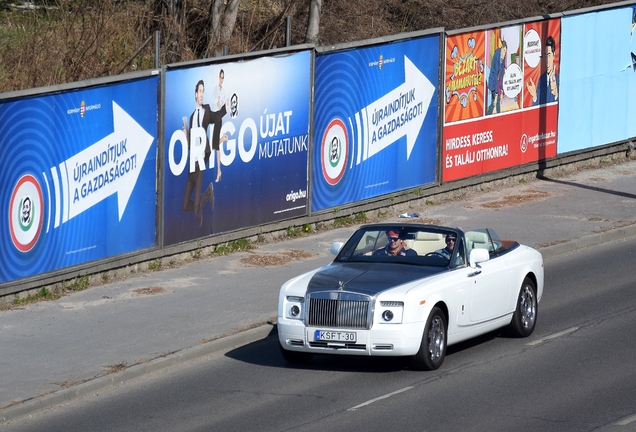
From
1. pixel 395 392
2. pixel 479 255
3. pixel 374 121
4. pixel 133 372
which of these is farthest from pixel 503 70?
pixel 133 372

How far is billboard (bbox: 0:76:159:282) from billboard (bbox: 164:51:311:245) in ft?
1.69

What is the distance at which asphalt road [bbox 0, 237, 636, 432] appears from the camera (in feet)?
33.7

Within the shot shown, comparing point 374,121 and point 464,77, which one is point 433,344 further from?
point 464,77

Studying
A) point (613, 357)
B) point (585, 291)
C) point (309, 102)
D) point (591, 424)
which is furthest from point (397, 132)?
point (591, 424)

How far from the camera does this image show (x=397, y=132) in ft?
70.2

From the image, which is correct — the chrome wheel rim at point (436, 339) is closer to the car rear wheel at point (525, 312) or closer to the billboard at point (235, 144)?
the car rear wheel at point (525, 312)

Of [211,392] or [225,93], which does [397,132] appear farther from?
[211,392]

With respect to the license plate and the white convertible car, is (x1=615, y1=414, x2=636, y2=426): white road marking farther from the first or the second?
the license plate

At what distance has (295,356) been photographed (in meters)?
12.4

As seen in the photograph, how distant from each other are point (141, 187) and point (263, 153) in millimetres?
2641

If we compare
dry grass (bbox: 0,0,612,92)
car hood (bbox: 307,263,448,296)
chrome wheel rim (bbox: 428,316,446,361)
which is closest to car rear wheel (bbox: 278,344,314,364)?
car hood (bbox: 307,263,448,296)

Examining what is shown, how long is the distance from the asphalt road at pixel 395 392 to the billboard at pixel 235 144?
169 inches

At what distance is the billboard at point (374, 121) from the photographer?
19.9 meters

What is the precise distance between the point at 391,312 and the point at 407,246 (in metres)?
1.49
